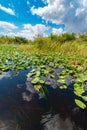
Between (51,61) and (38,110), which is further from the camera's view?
(51,61)

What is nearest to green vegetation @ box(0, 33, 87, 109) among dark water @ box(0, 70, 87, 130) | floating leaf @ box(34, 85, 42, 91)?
floating leaf @ box(34, 85, 42, 91)

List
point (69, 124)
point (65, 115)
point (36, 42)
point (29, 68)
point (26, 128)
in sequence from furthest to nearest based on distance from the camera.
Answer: point (36, 42) → point (29, 68) → point (65, 115) → point (69, 124) → point (26, 128)

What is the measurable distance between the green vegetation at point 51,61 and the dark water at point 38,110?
186 millimetres

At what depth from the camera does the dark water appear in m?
2.17

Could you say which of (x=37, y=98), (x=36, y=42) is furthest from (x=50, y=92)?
(x=36, y=42)

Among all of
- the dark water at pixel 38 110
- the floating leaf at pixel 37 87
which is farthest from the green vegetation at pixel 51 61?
the dark water at pixel 38 110

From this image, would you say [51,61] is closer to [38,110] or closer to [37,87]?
[37,87]

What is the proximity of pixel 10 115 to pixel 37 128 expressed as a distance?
1.67ft

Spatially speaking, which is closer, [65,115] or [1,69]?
[65,115]

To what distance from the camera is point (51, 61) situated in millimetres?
7211

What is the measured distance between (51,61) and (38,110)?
4728mm

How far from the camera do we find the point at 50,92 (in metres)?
3.43

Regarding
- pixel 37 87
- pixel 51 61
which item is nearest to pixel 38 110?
pixel 37 87

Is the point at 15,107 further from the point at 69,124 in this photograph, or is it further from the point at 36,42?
the point at 36,42
